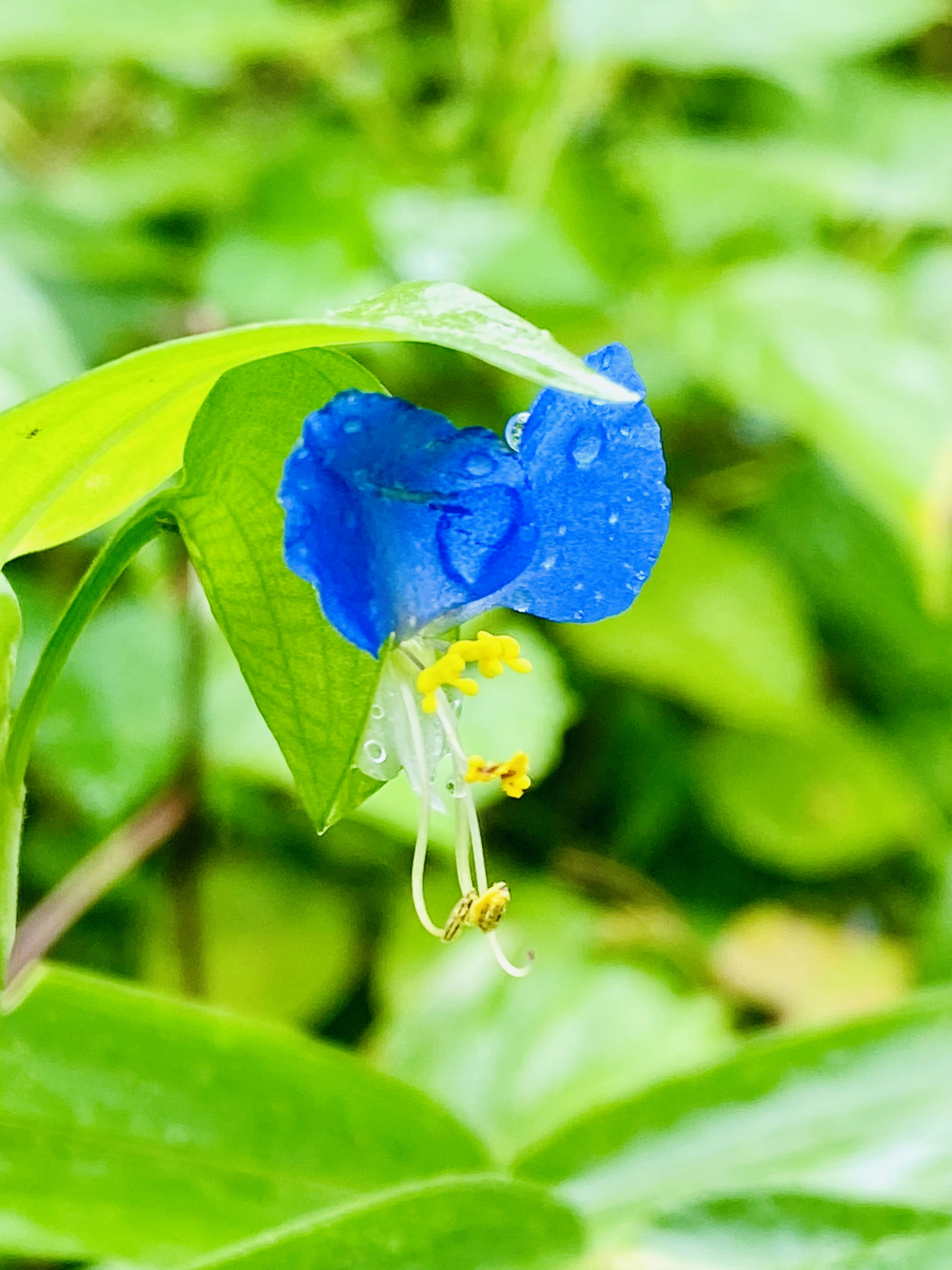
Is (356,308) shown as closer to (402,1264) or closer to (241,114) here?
(402,1264)

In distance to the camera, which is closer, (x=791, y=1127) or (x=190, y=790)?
(x=791, y=1127)

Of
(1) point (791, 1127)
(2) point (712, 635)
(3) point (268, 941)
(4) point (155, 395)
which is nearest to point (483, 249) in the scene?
(2) point (712, 635)

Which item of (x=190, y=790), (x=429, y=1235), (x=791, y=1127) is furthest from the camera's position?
(x=190, y=790)

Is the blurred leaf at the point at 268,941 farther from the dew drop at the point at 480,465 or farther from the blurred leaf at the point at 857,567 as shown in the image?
the dew drop at the point at 480,465

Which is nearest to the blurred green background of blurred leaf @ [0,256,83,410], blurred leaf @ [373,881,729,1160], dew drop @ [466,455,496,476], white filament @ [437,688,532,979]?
blurred leaf @ [373,881,729,1160]

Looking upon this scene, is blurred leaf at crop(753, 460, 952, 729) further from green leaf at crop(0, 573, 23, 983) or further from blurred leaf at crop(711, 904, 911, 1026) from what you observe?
green leaf at crop(0, 573, 23, 983)

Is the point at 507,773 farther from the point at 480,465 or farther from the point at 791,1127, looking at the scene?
the point at 791,1127
